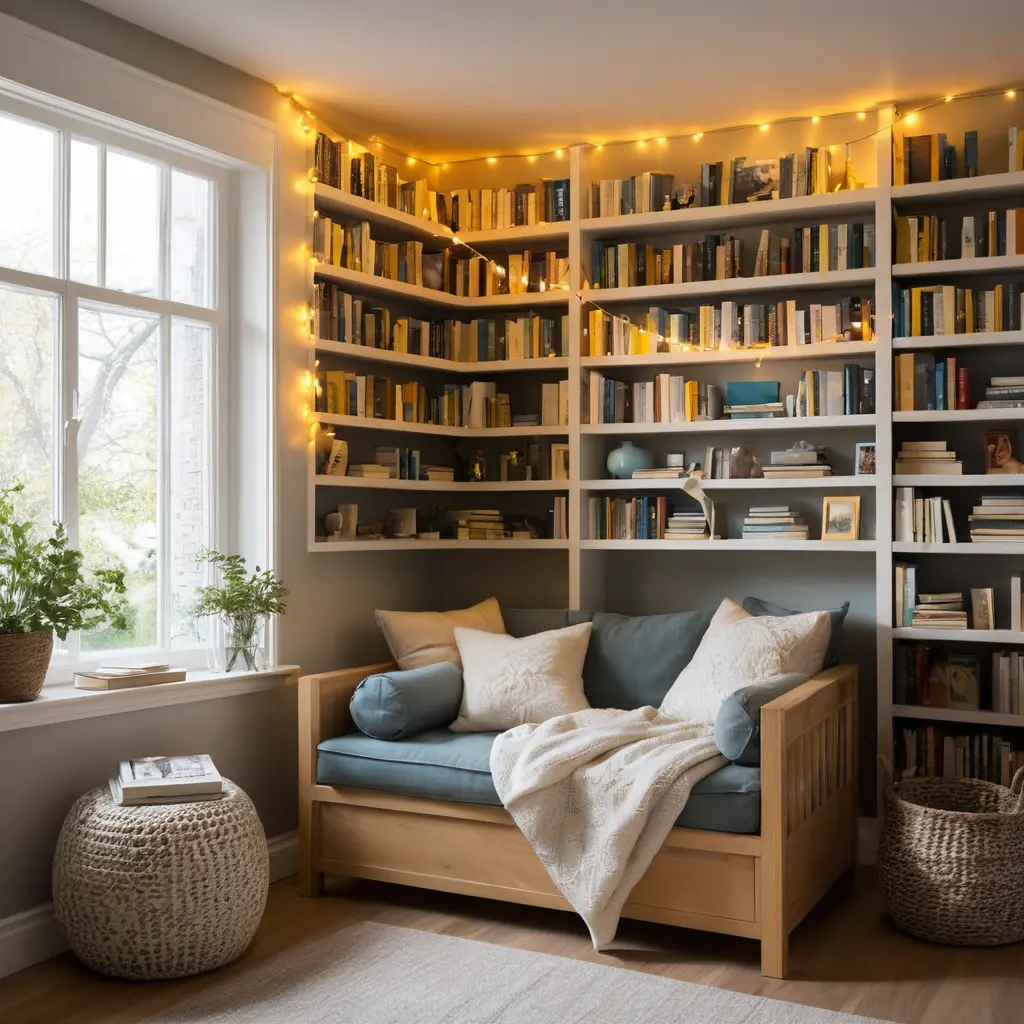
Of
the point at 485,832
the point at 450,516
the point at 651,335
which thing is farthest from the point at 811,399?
the point at 485,832

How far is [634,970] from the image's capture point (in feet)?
10.7

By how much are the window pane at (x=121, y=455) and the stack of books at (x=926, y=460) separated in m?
2.61

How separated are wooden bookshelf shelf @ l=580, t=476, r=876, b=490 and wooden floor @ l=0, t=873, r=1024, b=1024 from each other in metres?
1.41

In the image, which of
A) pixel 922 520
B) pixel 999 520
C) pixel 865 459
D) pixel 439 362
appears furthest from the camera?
pixel 439 362

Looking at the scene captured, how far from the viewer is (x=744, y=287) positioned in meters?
4.43

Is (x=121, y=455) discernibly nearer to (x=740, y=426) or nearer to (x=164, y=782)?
(x=164, y=782)

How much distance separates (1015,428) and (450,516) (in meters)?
2.19

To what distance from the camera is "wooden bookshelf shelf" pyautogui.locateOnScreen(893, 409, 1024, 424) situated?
13.2 ft

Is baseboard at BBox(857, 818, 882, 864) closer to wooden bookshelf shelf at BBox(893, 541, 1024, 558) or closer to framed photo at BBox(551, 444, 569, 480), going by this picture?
wooden bookshelf shelf at BBox(893, 541, 1024, 558)

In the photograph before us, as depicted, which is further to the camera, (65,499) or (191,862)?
(65,499)

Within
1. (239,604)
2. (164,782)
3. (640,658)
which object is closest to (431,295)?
(239,604)

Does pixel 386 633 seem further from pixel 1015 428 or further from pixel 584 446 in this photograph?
pixel 1015 428

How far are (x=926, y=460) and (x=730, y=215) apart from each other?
1154 millimetres

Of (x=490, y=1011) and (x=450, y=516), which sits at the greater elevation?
(x=450, y=516)
